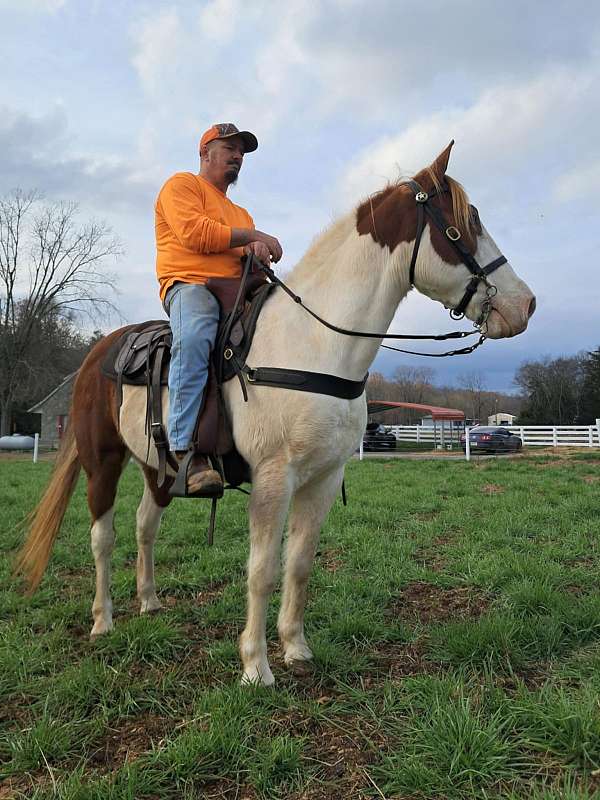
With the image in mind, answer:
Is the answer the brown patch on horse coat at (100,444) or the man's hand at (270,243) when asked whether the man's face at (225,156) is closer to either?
the man's hand at (270,243)

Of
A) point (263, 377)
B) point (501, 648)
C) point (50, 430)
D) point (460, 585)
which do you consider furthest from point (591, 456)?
point (50, 430)

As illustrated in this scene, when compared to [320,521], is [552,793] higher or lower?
lower

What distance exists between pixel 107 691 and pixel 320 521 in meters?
1.46

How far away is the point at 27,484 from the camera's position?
10.8 meters

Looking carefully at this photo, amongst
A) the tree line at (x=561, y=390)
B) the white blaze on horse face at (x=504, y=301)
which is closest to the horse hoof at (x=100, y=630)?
the white blaze on horse face at (x=504, y=301)

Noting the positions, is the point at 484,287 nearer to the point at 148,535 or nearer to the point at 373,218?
the point at 373,218

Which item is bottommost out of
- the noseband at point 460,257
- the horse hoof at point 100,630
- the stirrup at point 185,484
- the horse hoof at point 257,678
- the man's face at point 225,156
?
the horse hoof at point 100,630

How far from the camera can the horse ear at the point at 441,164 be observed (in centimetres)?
287

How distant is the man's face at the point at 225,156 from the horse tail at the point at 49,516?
230cm

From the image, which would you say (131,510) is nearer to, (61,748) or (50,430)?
→ (61,748)

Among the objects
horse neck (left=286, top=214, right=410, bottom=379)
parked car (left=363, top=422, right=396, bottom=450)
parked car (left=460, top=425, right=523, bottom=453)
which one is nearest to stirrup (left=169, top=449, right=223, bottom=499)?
horse neck (left=286, top=214, right=410, bottom=379)

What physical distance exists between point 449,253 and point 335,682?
240 cm

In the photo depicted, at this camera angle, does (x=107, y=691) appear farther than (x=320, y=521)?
No

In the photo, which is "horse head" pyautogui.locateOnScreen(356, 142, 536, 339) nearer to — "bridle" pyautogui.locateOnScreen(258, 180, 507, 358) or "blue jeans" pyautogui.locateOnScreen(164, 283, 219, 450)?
"bridle" pyautogui.locateOnScreen(258, 180, 507, 358)
